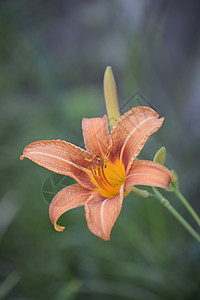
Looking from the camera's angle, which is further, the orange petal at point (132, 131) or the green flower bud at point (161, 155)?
the green flower bud at point (161, 155)

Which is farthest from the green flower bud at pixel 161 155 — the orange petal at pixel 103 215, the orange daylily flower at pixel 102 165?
the orange petal at pixel 103 215

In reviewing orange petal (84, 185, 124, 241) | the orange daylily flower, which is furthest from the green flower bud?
orange petal (84, 185, 124, 241)

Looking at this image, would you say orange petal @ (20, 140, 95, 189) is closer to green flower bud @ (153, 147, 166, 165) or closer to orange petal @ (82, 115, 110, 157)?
orange petal @ (82, 115, 110, 157)

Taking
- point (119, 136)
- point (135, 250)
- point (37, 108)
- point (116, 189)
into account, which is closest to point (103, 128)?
point (119, 136)

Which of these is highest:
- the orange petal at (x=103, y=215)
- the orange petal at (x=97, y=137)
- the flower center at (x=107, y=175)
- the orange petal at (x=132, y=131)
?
the orange petal at (x=97, y=137)

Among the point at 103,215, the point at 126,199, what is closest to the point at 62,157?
the point at 103,215

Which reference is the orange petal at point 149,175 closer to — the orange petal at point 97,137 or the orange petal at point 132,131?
the orange petal at point 132,131

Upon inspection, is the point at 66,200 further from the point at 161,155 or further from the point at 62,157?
the point at 161,155

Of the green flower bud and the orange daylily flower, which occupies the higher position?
Result: the orange daylily flower

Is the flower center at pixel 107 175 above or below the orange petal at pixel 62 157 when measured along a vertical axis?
Answer: below
